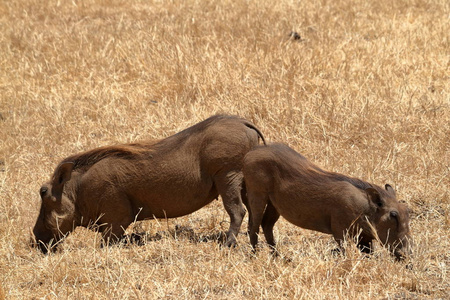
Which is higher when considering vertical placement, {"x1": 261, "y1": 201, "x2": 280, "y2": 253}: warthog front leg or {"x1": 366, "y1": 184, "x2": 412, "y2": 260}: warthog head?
{"x1": 366, "y1": 184, "x2": 412, "y2": 260}: warthog head

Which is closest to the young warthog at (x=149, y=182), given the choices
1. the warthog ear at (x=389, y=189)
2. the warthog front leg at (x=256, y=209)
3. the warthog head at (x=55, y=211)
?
the warthog head at (x=55, y=211)

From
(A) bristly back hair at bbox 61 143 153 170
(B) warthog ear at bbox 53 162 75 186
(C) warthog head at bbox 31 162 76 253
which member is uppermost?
(A) bristly back hair at bbox 61 143 153 170

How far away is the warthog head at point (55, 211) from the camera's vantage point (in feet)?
17.8

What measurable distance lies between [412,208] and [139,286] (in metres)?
2.40

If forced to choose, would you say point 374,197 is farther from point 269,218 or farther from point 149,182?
point 149,182

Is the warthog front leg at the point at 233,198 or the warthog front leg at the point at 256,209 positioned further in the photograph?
the warthog front leg at the point at 233,198

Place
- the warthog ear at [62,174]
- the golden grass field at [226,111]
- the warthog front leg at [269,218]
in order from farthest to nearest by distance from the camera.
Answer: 1. the warthog ear at [62,174]
2. the warthog front leg at [269,218]
3. the golden grass field at [226,111]

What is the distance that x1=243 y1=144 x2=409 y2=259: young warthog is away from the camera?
439cm

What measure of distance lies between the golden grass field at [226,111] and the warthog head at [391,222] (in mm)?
116

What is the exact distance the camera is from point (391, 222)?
172 inches

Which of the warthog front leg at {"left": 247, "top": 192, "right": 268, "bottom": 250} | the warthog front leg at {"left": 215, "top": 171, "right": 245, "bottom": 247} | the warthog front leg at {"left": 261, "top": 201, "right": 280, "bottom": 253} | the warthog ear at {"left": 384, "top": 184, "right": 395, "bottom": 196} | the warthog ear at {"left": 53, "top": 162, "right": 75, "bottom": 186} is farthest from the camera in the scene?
the warthog ear at {"left": 53, "top": 162, "right": 75, "bottom": 186}

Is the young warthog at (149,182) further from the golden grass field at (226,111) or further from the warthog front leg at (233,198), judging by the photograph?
the golden grass field at (226,111)

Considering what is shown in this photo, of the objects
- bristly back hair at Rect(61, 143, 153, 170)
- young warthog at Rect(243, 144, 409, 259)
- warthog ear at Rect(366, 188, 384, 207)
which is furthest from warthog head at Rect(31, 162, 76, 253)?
warthog ear at Rect(366, 188, 384, 207)

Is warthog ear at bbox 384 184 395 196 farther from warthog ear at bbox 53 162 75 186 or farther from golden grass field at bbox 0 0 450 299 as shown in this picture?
warthog ear at bbox 53 162 75 186
